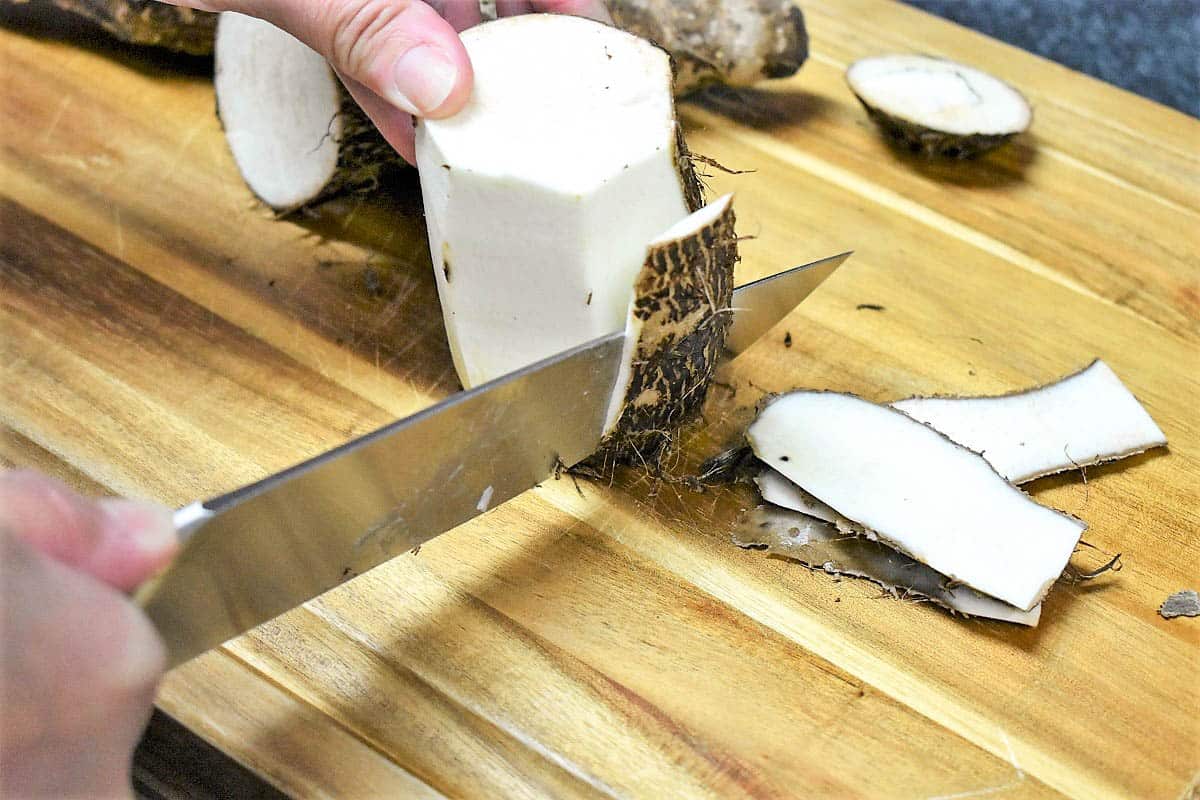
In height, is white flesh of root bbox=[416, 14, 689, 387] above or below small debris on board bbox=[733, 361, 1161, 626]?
above

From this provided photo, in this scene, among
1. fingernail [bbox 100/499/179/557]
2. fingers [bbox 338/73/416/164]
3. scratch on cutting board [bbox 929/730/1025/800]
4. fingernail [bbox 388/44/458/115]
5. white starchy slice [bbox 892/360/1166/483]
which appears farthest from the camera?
fingers [bbox 338/73/416/164]

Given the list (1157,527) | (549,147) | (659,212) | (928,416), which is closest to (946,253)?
(928,416)

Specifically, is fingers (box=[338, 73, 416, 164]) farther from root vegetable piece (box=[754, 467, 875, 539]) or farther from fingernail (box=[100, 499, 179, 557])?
fingernail (box=[100, 499, 179, 557])

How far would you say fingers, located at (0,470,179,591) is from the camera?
0.85 meters

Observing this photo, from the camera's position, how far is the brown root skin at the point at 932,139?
1.90 meters

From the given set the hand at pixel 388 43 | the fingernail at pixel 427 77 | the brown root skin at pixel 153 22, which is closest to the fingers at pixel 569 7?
the hand at pixel 388 43

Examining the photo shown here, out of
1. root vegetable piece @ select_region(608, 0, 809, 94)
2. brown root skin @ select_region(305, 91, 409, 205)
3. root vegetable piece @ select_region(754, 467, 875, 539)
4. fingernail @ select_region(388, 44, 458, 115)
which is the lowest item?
root vegetable piece @ select_region(754, 467, 875, 539)

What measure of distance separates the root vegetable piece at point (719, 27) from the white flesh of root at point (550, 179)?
0.62 meters

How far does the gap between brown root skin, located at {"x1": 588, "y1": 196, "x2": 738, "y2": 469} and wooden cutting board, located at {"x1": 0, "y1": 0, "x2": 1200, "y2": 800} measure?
0.07 meters

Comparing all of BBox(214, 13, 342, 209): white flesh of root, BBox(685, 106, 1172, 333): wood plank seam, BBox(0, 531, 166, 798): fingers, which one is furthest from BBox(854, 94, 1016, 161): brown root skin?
BBox(0, 531, 166, 798): fingers

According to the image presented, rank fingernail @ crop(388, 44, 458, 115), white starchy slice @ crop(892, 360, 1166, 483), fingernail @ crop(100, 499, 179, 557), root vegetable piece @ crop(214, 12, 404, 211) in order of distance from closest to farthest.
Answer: fingernail @ crop(100, 499, 179, 557) < fingernail @ crop(388, 44, 458, 115) < white starchy slice @ crop(892, 360, 1166, 483) < root vegetable piece @ crop(214, 12, 404, 211)

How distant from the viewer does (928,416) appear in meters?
1.45

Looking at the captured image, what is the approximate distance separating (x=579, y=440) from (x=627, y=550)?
5.7 inches

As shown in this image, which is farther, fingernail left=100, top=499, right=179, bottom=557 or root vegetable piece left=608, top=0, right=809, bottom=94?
root vegetable piece left=608, top=0, right=809, bottom=94
